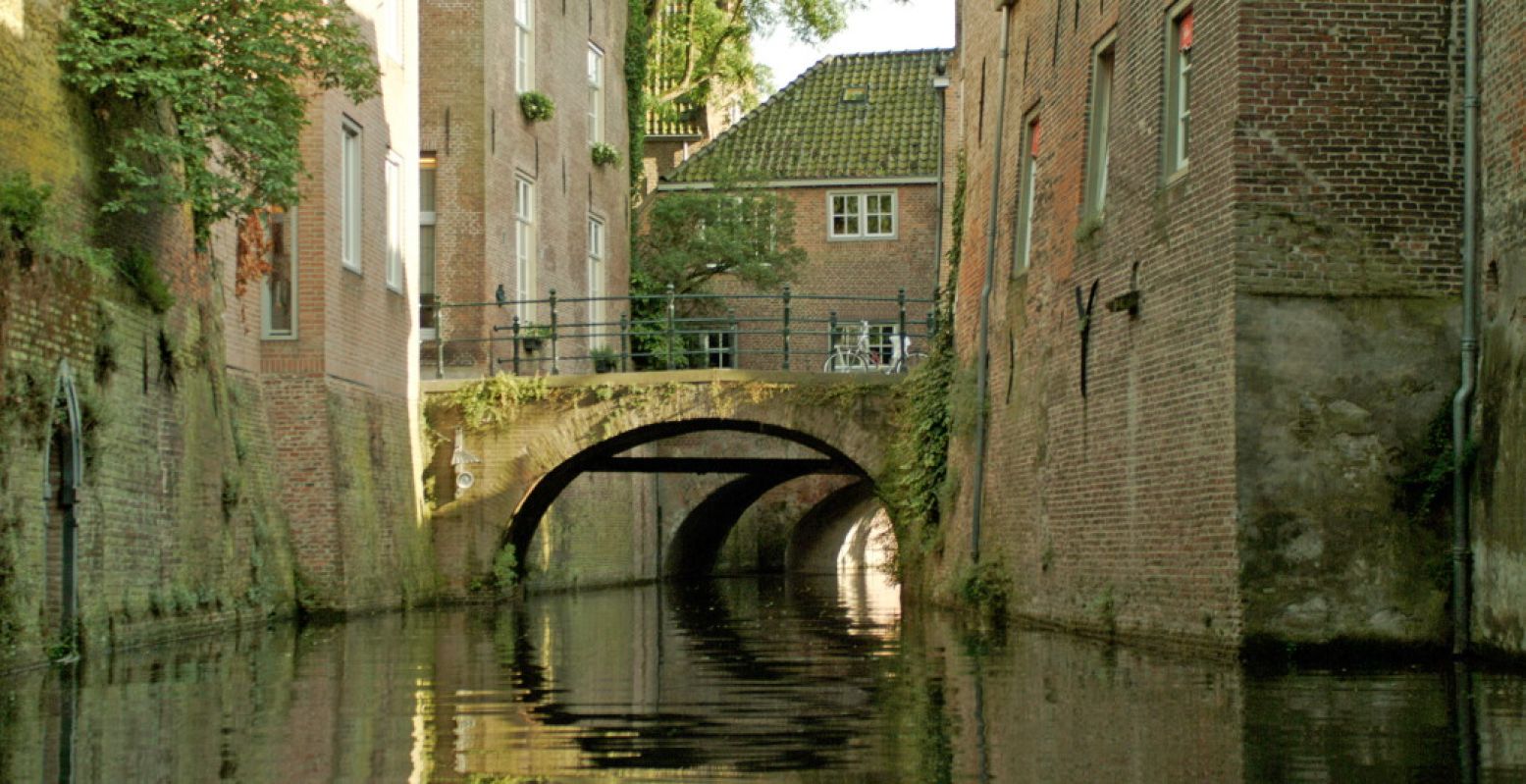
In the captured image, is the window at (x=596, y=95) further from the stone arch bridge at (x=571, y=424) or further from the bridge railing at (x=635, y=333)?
the stone arch bridge at (x=571, y=424)

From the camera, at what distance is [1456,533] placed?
12.3 m

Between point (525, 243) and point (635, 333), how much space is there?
21.7 ft

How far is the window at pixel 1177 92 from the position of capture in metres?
14.6

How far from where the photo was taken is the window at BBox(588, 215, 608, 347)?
33.0 meters

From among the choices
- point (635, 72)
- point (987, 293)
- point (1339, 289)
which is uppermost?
point (635, 72)

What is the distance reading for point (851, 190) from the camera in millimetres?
42500

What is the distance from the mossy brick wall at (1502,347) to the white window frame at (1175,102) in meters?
2.43

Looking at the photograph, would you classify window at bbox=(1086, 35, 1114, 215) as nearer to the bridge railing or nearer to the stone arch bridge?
the bridge railing

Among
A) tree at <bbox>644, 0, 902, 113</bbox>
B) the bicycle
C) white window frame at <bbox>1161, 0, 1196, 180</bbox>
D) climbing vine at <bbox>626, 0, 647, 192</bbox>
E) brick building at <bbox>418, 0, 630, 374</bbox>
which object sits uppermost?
tree at <bbox>644, 0, 902, 113</bbox>

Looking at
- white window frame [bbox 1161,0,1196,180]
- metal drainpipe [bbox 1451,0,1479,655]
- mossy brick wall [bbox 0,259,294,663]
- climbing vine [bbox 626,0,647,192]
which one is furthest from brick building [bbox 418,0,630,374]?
metal drainpipe [bbox 1451,0,1479,655]

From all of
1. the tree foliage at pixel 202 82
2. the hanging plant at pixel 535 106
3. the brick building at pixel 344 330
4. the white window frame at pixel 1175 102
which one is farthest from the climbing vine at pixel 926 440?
the tree foliage at pixel 202 82

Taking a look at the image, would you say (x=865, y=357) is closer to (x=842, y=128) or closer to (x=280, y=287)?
(x=280, y=287)

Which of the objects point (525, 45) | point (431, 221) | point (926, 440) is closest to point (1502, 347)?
point (926, 440)

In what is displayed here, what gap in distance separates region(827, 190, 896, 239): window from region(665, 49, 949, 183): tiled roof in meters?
0.44
